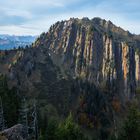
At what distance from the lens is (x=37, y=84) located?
563 ft

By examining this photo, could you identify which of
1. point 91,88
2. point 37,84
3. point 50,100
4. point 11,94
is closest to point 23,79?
point 37,84

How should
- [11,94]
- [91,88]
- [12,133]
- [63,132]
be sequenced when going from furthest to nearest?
[91,88] < [11,94] < [63,132] < [12,133]

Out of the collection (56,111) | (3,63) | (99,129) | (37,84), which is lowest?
(99,129)

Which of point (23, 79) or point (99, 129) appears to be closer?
point (99, 129)

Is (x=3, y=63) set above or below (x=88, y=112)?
above

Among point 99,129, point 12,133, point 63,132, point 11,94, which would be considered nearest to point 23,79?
point 99,129

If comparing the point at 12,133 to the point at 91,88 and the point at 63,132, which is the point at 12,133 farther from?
the point at 91,88

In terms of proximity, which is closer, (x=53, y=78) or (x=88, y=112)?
(x=88, y=112)

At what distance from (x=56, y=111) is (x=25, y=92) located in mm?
20546

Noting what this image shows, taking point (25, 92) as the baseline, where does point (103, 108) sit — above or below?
below

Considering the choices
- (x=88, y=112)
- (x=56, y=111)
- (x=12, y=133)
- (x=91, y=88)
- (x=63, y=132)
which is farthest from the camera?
(x=91, y=88)

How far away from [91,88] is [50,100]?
34765 mm

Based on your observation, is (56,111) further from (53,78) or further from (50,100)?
(53,78)

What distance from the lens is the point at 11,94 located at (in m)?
99.7
